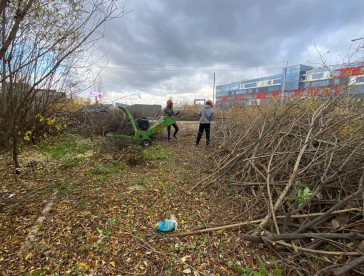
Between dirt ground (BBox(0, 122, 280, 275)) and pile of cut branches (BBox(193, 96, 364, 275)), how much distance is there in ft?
0.92

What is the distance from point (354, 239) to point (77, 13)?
4.90 m

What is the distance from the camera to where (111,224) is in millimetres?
2303

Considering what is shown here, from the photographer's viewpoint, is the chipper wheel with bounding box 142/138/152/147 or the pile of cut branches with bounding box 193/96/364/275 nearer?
the pile of cut branches with bounding box 193/96/364/275

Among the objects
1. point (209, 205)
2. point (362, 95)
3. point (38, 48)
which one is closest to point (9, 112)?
point (38, 48)

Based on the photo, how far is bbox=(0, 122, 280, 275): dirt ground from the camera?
1791 millimetres

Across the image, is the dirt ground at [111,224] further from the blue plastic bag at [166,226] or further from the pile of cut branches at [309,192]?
the pile of cut branches at [309,192]

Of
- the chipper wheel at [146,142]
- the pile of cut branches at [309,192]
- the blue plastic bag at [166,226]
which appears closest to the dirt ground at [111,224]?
the blue plastic bag at [166,226]

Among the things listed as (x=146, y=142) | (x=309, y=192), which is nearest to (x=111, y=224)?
(x=309, y=192)

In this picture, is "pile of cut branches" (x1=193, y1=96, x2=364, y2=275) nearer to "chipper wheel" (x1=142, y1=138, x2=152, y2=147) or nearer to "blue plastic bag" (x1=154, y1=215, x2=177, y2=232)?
"blue plastic bag" (x1=154, y1=215, x2=177, y2=232)

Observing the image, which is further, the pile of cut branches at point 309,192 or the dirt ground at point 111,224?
the pile of cut branches at point 309,192

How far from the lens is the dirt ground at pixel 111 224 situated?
1.79m

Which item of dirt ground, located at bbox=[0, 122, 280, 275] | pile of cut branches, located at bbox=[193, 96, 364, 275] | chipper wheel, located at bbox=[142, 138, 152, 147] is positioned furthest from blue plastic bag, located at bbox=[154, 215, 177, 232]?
chipper wheel, located at bbox=[142, 138, 152, 147]

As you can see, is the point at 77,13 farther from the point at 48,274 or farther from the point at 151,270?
the point at 151,270

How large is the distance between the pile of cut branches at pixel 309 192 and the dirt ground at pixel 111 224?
0.28 meters
